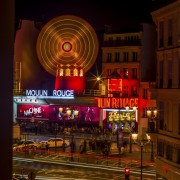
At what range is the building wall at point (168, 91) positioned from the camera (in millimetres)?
25453

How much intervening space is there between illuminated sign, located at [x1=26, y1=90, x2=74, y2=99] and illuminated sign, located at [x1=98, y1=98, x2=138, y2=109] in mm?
6668

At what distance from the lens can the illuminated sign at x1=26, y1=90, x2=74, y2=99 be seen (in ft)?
215

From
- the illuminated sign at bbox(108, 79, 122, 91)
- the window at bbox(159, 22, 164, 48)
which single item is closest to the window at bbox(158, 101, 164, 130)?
the window at bbox(159, 22, 164, 48)

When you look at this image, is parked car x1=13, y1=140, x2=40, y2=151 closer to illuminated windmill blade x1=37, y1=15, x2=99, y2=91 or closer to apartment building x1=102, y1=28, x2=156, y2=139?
apartment building x1=102, y1=28, x2=156, y2=139

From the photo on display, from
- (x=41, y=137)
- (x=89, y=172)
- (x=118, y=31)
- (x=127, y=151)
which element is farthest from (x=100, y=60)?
(x=89, y=172)

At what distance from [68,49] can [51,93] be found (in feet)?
22.6

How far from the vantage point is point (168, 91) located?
26609 mm

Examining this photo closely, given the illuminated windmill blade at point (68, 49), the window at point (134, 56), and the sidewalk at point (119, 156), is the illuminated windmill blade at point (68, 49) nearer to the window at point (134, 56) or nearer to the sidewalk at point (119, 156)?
the window at point (134, 56)

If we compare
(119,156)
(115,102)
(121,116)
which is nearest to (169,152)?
(119,156)

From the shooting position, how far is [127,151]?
45.2 meters

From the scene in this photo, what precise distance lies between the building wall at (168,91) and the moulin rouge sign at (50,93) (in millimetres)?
37543

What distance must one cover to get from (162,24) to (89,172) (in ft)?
41.1

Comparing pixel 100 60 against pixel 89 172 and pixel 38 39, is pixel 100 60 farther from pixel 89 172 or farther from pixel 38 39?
pixel 89 172

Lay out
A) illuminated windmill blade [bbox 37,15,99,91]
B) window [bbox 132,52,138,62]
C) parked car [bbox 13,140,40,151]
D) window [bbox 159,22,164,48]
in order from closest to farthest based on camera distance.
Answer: window [bbox 159,22,164,48] → parked car [bbox 13,140,40,151] → window [bbox 132,52,138,62] → illuminated windmill blade [bbox 37,15,99,91]
